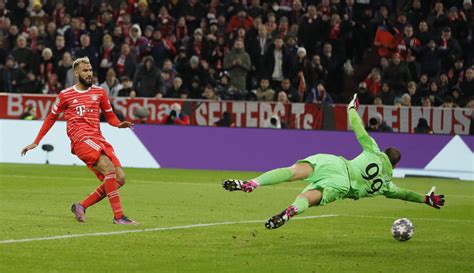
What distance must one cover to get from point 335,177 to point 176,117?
1553 centimetres

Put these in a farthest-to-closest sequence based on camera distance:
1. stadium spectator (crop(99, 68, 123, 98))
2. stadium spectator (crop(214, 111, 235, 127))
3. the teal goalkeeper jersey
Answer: stadium spectator (crop(99, 68, 123, 98)), stadium spectator (crop(214, 111, 235, 127)), the teal goalkeeper jersey

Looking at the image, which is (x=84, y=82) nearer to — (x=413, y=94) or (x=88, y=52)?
(x=413, y=94)

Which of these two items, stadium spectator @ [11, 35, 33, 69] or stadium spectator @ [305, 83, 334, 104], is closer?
stadium spectator @ [305, 83, 334, 104]

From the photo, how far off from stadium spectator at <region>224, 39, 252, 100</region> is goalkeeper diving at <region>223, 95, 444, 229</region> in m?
16.1

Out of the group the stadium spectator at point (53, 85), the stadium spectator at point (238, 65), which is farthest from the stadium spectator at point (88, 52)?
the stadium spectator at point (238, 65)

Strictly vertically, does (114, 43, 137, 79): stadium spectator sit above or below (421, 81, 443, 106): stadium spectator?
above

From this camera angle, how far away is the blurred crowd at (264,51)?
94.2 feet

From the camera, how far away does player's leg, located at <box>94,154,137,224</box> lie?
47.1ft

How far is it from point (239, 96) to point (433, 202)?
15.4m

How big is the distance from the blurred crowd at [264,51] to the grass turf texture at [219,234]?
6977 mm

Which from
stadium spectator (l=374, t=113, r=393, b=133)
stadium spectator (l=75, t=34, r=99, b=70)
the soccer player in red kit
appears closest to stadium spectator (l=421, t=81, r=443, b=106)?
stadium spectator (l=374, t=113, r=393, b=133)

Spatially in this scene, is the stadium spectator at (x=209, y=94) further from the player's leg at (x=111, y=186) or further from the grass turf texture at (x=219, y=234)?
the player's leg at (x=111, y=186)

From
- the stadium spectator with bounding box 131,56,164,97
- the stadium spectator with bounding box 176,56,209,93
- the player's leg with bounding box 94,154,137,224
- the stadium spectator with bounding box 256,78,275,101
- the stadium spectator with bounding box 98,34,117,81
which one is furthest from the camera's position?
the stadium spectator with bounding box 98,34,117,81

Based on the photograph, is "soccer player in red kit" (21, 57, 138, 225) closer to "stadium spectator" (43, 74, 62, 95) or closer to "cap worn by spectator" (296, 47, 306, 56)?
"cap worn by spectator" (296, 47, 306, 56)
